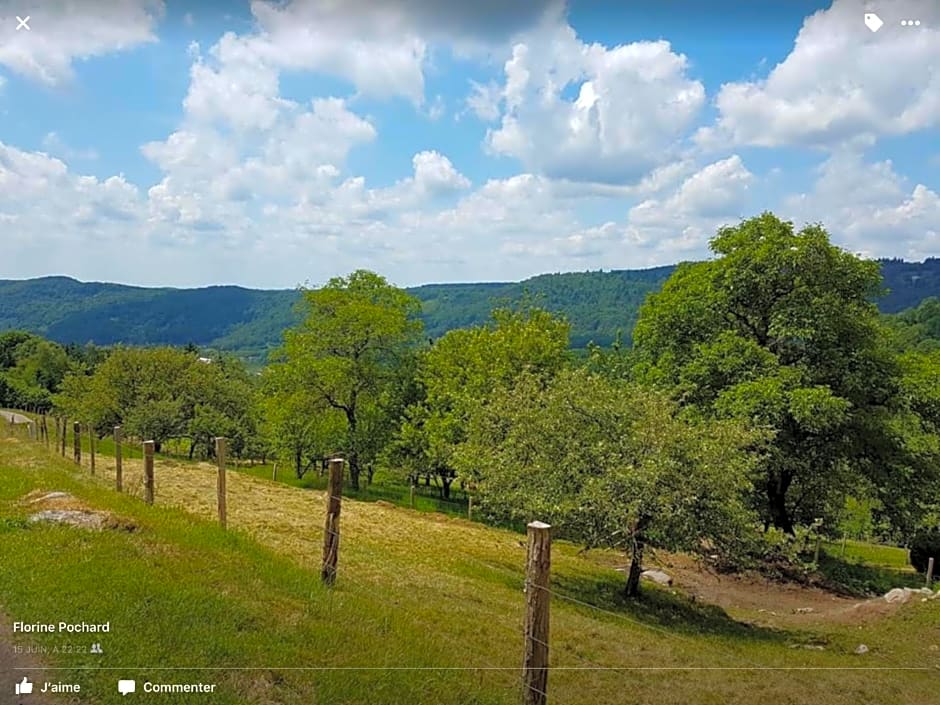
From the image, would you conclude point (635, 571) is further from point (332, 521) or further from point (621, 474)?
point (332, 521)

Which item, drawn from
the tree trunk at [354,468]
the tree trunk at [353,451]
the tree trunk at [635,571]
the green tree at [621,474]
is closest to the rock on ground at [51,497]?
the green tree at [621,474]

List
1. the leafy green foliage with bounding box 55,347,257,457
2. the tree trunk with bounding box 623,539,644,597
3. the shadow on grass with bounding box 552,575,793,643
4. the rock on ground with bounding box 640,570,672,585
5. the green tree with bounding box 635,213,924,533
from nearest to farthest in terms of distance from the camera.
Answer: the shadow on grass with bounding box 552,575,793,643 < the tree trunk with bounding box 623,539,644,597 < the rock on ground with bounding box 640,570,672,585 < the green tree with bounding box 635,213,924,533 < the leafy green foliage with bounding box 55,347,257,457

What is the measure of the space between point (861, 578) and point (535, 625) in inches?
1028

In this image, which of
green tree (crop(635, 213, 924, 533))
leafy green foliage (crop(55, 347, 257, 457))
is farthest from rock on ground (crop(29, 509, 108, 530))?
leafy green foliage (crop(55, 347, 257, 457))

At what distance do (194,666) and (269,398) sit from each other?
1442 inches

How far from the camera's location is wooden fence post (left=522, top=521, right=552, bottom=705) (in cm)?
649

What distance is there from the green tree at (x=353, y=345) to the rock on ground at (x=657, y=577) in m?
21.0

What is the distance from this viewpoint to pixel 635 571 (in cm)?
1805

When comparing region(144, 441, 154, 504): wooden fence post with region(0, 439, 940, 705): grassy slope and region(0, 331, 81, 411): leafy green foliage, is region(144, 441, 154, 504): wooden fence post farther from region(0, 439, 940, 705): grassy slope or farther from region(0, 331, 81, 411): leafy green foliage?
region(0, 331, 81, 411): leafy green foliage

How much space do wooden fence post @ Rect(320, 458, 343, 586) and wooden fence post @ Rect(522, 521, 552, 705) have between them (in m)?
4.17

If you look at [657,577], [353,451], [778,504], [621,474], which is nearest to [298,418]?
[353,451]

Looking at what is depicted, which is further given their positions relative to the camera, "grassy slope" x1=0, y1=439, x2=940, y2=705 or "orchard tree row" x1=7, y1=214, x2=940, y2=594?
"orchard tree row" x1=7, y1=214, x2=940, y2=594

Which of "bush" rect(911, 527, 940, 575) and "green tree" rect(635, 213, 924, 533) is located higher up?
"green tree" rect(635, 213, 924, 533)

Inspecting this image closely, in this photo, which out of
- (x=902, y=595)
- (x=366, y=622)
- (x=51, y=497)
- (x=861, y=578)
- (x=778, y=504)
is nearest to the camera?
(x=366, y=622)
